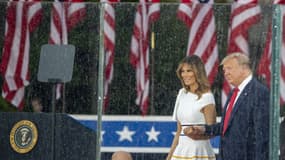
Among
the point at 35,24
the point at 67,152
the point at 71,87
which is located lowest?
the point at 67,152

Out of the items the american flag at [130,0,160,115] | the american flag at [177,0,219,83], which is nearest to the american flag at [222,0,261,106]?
the american flag at [177,0,219,83]

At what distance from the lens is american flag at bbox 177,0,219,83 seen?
25.6ft

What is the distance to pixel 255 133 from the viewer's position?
7730 mm

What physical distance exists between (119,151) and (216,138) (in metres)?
0.78

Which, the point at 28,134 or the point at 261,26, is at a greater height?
the point at 261,26

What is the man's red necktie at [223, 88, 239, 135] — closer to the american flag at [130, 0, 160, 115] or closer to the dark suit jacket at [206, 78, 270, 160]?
the dark suit jacket at [206, 78, 270, 160]

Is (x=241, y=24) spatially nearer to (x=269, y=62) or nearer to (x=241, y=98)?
(x=269, y=62)

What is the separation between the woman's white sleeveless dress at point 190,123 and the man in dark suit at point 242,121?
61 mm

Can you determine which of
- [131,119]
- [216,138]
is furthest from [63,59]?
[216,138]

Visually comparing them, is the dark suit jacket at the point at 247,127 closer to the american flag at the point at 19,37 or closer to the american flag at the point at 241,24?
the american flag at the point at 241,24

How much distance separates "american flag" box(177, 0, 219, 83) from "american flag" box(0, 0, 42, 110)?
1163 millimetres

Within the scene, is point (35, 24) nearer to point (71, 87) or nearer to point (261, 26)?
point (71, 87)

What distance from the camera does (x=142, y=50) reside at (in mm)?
7906

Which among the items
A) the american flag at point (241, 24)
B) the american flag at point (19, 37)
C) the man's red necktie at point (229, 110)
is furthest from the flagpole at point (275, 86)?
the american flag at point (19, 37)
